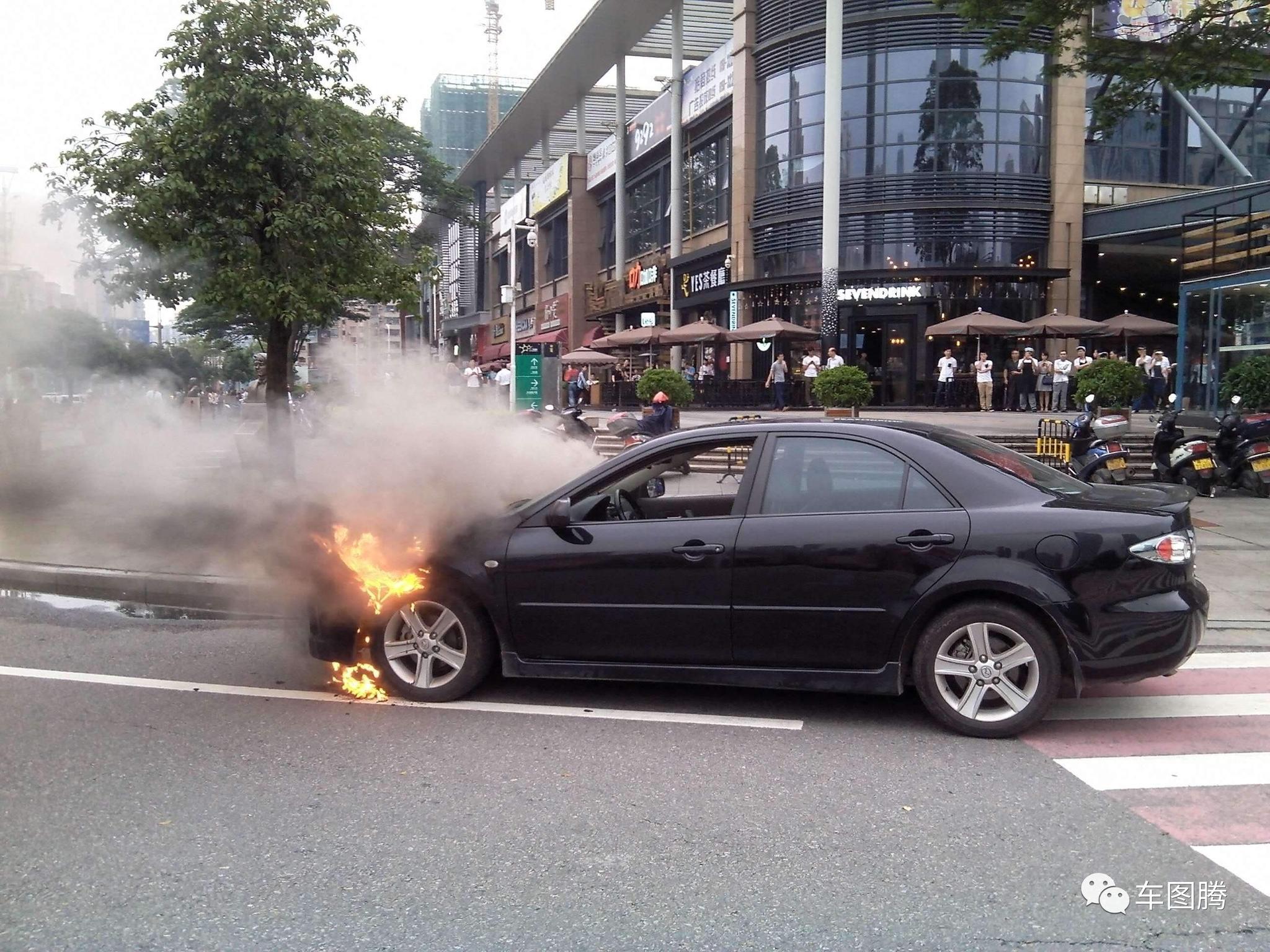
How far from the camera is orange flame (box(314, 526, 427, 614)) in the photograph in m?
5.29

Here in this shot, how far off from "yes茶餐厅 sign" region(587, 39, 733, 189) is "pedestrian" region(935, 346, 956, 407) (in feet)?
36.9

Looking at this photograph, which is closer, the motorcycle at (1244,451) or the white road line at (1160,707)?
the white road line at (1160,707)

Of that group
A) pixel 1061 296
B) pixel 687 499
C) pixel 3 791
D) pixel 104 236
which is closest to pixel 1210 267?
pixel 1061 296

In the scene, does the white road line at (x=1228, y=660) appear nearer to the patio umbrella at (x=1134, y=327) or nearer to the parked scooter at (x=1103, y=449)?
the parked scooter at (x=1103, y=449)

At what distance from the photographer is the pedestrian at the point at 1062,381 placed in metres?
22.5

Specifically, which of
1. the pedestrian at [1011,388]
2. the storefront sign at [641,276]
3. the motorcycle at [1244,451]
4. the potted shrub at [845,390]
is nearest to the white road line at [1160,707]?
the motorcycle at [1244,451]

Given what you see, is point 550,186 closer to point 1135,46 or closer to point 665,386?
point 665,386

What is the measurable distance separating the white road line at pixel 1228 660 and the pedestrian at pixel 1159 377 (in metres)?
19.4

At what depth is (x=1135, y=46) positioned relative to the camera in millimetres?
11742

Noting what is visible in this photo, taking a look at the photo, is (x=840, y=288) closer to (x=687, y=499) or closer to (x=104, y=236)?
(x=104, y=236)

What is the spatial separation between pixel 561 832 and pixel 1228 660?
14.5 feet

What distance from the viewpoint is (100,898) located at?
333 cm

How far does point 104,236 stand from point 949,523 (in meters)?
8.83

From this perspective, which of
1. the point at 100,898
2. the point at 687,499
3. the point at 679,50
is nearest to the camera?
the point at 100,898
